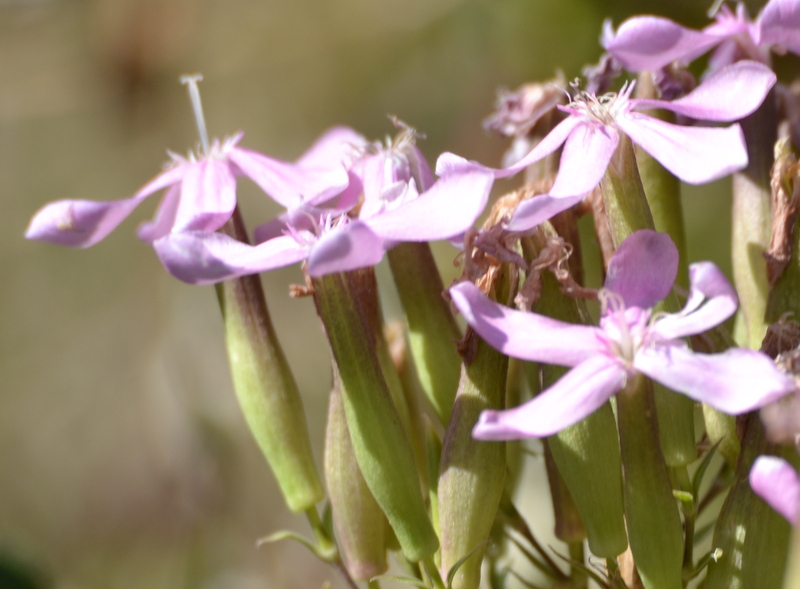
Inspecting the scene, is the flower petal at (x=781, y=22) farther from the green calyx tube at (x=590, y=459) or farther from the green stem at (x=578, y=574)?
the green stem at (x=578, y=574)

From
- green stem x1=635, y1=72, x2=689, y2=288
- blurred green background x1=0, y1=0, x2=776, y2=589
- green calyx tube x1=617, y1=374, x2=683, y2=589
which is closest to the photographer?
green calyx tube x1=617, y1=374, x2=683, y2=589

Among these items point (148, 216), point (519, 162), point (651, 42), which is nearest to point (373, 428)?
point (519, 162)

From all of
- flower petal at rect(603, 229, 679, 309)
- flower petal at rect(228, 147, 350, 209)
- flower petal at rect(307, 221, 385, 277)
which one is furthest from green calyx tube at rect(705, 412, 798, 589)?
flower petal at rect(228, 147, 350, 209)

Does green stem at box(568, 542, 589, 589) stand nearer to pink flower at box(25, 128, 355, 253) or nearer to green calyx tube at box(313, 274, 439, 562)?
green calyx tube at box(313, 274, 439, 562)

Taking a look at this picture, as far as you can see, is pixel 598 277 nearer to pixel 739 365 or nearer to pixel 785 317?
pixel 785 317

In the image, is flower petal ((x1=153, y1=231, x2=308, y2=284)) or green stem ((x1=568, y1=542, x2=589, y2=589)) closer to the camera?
flower petal ((x1=153, y1=231, x2=308, y2=284))
